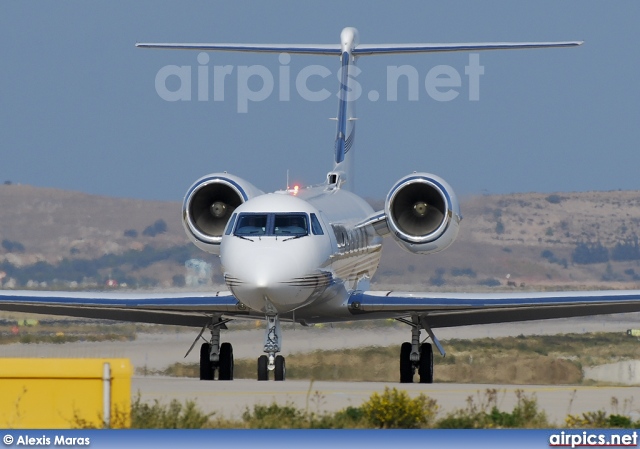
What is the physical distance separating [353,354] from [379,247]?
2013 mm

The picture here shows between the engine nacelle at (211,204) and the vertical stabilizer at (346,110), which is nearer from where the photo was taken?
the engine nacelle at (211,204)

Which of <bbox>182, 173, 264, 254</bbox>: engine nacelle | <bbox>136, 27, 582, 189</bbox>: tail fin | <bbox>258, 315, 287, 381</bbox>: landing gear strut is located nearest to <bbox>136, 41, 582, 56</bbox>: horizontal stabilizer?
<bbox>136, 27, 582, 189</bbox>: tail fin

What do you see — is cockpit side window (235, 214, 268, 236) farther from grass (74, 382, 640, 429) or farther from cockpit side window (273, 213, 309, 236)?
grass (74, 382, 640, 429)

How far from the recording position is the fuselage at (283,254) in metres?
20.6

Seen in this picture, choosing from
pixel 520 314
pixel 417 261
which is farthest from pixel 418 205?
pixel 417 261

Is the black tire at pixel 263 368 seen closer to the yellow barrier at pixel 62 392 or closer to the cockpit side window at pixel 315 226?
the cockpit side window at pixel 315 226

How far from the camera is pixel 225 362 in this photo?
971 inches

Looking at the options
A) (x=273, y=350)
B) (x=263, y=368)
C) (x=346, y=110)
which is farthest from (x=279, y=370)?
(x=346, y=110)

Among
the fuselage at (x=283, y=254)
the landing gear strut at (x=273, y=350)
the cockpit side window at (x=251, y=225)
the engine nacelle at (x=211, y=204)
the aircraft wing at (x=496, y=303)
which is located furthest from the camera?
the engine nacelle at (x=211, y=204)

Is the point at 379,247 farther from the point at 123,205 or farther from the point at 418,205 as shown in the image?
the point at 123,205

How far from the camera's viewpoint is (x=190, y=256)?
51.5 meters

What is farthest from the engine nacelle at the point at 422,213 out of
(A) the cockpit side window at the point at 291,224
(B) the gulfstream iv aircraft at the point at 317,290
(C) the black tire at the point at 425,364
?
(A) the cockpit side window at the point at 291,224

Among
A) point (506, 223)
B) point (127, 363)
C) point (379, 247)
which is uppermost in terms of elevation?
point (506, 223)

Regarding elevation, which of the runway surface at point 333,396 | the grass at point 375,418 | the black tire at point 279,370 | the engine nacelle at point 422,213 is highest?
the engine nacelle at point 422,213
